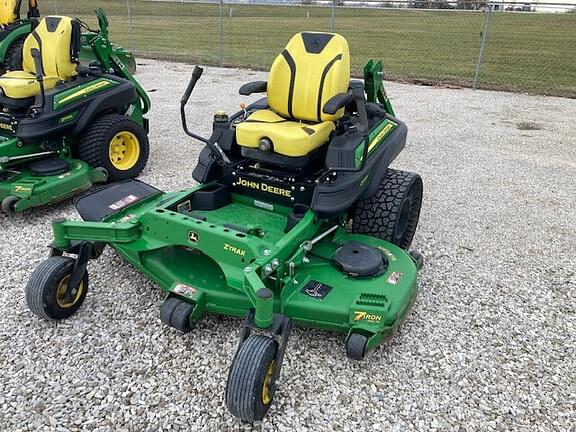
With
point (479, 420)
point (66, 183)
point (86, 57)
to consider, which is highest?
point (86, 57)

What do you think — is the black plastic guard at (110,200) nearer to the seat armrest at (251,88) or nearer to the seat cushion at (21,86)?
the seat armrest at (251,88)

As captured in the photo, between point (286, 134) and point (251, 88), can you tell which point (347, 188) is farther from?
point (251, 88)

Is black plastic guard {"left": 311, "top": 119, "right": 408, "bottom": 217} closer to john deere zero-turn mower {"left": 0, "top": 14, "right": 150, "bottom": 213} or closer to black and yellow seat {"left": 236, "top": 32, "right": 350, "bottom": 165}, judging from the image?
black and yellow seat {"left": 236, "top": 32, "right": 350, "bottom": 165}

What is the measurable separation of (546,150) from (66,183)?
232 inches

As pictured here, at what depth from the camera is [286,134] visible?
3.38m

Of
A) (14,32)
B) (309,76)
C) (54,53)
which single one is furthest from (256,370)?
(14,32)

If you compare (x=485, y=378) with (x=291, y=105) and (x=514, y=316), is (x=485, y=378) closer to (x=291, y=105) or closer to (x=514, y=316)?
(x=514, y=316)

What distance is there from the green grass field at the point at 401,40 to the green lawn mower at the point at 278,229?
8958 mm

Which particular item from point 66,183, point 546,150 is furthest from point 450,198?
point 66,183

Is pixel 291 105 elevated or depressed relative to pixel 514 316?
elevated

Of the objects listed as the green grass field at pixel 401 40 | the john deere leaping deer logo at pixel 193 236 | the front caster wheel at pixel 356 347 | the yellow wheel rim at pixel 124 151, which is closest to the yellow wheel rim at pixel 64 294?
the john deere leaping deer logo at pixel 193 236

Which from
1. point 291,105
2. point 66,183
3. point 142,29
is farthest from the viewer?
point 142,29

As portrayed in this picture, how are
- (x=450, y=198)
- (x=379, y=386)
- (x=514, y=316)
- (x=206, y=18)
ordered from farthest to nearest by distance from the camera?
(x=206, y=18) < (x=450, y=198) < (x=514, y=316) < (x=379, y=386)

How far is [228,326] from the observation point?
320cm
